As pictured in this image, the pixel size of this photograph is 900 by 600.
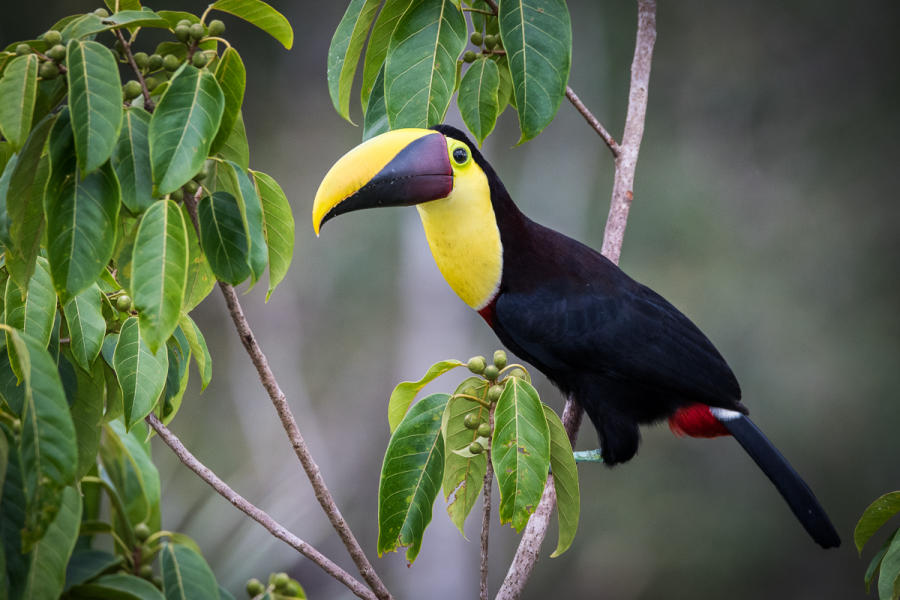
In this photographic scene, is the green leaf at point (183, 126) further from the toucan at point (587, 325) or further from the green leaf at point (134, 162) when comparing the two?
the toucan at point (587, 325)

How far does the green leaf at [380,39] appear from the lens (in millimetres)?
1027

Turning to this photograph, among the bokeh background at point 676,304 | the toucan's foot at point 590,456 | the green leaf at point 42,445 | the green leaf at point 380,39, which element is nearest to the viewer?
the green leaf at point 42,445

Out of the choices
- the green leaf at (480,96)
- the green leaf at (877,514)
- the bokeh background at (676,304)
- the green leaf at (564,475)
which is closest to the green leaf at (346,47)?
the green leaf at (480,96)

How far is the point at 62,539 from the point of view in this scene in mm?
696

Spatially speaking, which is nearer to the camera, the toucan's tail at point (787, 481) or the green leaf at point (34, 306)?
the green leaf at point (34, 306)

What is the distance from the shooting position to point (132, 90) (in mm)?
863

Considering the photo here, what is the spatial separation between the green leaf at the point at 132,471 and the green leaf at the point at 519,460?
1.48ft

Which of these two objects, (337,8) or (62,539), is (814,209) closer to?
(337,8)

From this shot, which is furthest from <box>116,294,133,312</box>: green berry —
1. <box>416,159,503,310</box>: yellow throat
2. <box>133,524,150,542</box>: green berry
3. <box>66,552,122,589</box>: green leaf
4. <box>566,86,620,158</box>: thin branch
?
<box>566,86,620,158</box>: thin branch

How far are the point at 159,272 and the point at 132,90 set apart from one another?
267mm

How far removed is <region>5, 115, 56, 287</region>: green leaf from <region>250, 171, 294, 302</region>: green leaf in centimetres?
22

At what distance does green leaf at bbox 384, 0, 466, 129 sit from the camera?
952 millimetres

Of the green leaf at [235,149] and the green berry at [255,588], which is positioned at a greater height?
the green leaf at [235,149]

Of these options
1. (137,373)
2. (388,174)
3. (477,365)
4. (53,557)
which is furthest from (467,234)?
(53,557)
